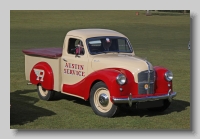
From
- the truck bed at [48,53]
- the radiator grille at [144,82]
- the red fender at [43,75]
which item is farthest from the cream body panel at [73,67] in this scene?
the radiator grille at [144,82]

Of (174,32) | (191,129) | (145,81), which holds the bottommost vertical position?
(191,129)

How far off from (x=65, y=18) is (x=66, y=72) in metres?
33.8

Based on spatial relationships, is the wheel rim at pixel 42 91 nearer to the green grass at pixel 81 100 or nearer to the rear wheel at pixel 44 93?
the rear wheel at pixel 44 93

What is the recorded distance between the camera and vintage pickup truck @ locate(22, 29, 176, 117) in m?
9.35

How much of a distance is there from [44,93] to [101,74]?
8.44 feet

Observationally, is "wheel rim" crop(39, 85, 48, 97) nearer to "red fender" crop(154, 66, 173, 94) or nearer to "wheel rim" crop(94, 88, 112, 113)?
"wheel rim" crop(94, 88, 112, 113)

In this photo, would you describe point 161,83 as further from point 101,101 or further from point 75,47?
point 75,47

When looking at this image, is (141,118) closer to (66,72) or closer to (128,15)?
(66,72)

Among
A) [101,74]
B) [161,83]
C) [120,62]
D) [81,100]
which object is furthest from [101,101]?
[81,100]

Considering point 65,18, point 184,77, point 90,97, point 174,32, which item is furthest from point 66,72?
point 65,18

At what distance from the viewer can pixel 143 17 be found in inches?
1857

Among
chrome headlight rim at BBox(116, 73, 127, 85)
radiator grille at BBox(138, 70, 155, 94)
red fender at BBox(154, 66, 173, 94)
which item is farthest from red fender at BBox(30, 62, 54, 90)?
red fender at BBox(154, 66, 173, 94)

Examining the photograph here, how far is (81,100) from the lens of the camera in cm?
1139

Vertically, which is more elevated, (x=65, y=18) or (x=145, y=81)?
(x=65, y=18)
